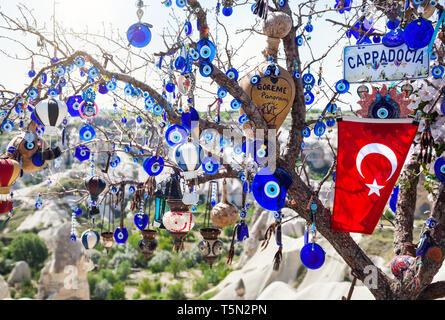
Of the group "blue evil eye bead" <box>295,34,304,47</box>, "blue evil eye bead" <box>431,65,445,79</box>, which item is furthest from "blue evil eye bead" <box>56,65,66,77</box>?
"blue evil eye bead" <box>431,65,445,79</box>

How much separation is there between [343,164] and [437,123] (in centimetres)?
A: 83

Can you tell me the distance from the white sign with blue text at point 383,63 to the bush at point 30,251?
71.2 feet

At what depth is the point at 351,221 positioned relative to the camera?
3.53 meters

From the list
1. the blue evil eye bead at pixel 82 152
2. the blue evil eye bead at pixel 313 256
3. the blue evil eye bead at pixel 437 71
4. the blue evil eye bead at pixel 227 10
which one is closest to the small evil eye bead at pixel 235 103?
the blue evil eye bead at pixel 227 10

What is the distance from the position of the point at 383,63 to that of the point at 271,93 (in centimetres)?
98

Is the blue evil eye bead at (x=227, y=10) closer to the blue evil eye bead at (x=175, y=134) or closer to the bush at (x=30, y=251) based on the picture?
the blue evil eye bead at (x=175, y=134)

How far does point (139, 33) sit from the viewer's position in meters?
3.42

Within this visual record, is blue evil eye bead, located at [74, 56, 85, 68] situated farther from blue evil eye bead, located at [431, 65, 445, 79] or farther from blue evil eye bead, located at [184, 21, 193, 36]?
blue evil eye bead, located at [431, 65, 445, 79]

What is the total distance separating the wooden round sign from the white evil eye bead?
31.1 inches

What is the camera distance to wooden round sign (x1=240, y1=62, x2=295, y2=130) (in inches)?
144

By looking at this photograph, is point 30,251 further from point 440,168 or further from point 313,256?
point 440,168
